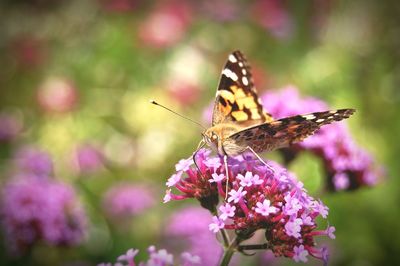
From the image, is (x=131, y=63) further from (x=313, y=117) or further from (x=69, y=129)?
(x=313, y=117)

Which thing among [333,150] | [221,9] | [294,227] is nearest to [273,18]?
[221,9]

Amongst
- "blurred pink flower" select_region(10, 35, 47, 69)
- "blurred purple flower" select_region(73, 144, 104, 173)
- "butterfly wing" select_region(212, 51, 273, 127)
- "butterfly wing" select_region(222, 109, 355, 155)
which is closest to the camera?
"butterfly wing" select_region(222, 109, 355, 155)

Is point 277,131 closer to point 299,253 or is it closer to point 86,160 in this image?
point 299,253

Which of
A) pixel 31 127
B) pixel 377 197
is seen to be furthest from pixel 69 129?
pixel 377 197

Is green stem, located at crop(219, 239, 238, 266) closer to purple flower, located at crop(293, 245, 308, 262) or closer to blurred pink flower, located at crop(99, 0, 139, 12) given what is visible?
purple flower, located at crop(293, 245, 308, 262)

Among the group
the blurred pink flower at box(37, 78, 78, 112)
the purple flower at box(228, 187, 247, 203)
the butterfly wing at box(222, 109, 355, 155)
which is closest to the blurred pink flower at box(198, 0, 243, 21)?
the blurred pink flower at box(37, 78, 78, 112)
